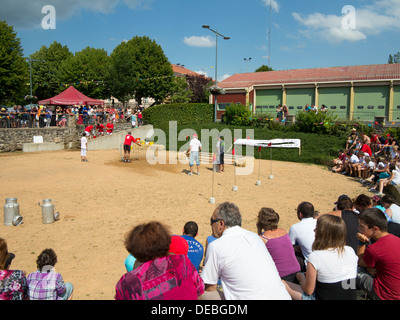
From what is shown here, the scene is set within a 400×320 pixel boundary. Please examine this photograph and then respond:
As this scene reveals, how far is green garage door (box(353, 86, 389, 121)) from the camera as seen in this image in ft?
91.1

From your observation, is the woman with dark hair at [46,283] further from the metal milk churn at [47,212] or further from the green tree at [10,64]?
the green tree at [10,64]

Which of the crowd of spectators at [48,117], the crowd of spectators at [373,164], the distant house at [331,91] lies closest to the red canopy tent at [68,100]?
the crowd of spectators at [48,117]

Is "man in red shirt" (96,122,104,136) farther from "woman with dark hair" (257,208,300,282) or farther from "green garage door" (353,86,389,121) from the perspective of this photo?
"woman with dark hair" (257,208,300,282)

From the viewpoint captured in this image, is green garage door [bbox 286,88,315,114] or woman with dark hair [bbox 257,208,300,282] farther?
green garage door [bbox 286,88,315,114]

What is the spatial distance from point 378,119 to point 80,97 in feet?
79.1

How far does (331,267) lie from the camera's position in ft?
11.1

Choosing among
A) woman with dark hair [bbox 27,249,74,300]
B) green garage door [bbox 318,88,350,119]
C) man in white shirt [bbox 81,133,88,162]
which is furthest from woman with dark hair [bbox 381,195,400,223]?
green garage door [bbox 318,88,350,119]

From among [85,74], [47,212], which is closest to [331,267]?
[47,212]

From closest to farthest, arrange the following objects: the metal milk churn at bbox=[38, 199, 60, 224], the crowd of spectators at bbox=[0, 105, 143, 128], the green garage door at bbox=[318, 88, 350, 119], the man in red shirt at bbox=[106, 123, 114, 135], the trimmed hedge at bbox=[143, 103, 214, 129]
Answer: the metal milk churn at bbox=[38, 199, 60, 224]
the crowd of spectators at bbox=[0, 105, 143, 128]
the man in red shirt at bbox=[106, 123, 114, 135]
the green garage door at bbox=[318, 88, 350, 119]
the trimmed hedge at bbox=[143, 103, 214, 129]

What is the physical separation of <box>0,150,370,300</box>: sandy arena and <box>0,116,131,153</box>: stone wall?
14.9 ft

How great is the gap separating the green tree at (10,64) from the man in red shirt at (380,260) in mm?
35970

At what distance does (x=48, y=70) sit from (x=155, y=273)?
195 feet

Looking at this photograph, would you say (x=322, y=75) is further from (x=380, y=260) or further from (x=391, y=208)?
(x=380, y=260)

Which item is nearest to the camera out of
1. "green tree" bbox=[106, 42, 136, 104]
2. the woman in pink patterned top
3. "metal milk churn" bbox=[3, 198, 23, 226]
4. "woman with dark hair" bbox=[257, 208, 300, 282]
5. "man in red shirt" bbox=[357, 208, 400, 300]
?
the woman in pink patterned top
